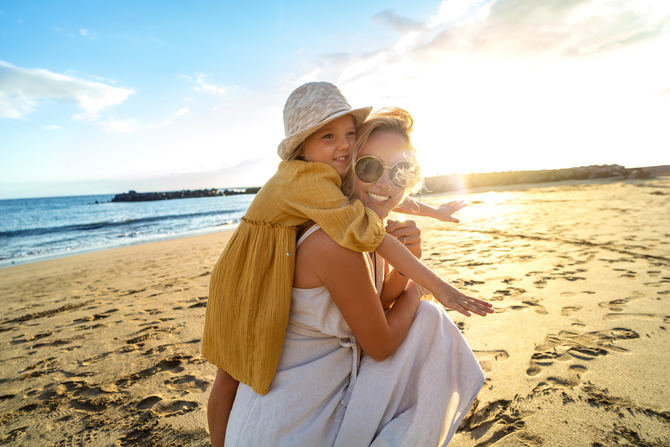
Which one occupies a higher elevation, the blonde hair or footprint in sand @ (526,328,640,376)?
the blonde hair

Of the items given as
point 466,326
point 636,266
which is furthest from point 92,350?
point 636,266

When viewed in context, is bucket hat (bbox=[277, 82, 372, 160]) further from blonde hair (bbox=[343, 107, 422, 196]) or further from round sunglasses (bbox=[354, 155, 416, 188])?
round sunglasses (bbox=[354, 155, 416, 188])

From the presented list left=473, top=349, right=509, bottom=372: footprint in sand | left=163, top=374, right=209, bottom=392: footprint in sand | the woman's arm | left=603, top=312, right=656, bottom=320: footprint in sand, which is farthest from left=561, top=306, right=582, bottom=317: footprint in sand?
left=163, top=374, right=209, bottom=392: footprint in sand

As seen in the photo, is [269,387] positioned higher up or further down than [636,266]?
higher up

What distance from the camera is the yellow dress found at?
1386 millimetres

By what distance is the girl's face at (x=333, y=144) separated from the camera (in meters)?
1.78

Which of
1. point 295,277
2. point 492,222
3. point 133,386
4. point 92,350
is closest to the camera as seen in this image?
point 295,277

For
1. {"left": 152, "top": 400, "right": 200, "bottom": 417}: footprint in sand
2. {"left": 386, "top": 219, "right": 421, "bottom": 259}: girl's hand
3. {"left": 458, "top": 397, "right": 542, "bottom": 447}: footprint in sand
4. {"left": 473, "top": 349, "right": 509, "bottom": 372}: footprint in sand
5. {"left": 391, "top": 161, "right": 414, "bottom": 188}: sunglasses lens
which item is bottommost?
{"left": 152, "top": 400, "right": 200, "bottom": 417}: footprint in sand

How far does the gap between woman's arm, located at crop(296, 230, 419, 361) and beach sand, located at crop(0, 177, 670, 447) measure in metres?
0.99

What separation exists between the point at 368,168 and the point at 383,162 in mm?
102

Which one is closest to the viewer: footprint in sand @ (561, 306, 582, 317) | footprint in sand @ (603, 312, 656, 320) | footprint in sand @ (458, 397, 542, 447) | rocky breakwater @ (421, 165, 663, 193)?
footprint in sand @ (458, 397, 542, 447)

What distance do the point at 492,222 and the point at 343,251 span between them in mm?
8754

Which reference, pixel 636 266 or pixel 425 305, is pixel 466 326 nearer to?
pixel 425 305

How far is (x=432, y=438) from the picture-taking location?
4.57 ft
